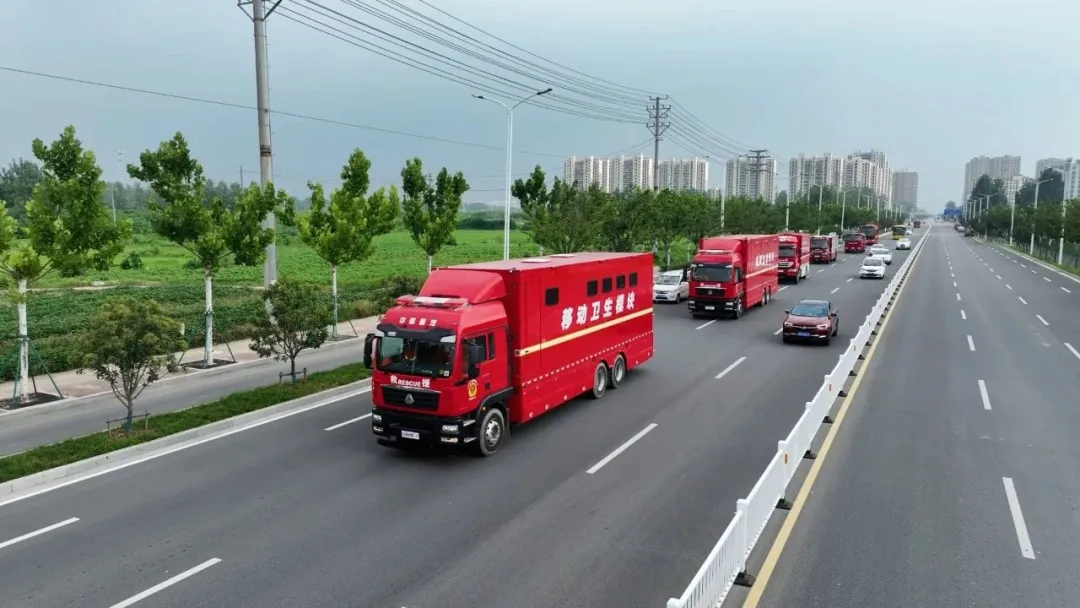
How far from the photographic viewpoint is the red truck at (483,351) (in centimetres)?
1270

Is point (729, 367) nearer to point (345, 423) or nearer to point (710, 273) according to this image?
point (710, 273)

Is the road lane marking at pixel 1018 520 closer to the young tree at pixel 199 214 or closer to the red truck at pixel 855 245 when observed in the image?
the young tree at pixel 199 214

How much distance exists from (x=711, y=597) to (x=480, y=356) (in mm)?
6603

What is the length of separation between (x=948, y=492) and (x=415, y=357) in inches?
364

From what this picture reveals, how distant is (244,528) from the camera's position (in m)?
10.3

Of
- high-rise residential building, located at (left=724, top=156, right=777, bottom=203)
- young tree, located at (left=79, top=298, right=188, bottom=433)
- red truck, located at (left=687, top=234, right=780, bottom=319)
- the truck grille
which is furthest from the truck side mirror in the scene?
high-rise residential building, located at (left=724, top=156, right=777, bottom=203)

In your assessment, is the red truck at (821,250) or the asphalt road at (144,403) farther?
the red truck at (821,250)

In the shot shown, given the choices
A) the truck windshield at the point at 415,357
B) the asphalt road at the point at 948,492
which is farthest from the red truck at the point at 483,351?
the asphalt road at the point at 948,492

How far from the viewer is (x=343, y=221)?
84.5ft

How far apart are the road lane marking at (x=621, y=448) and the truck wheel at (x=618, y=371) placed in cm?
327

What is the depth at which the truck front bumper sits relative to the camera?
1268 cm

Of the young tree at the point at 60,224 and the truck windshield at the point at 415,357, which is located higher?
the young tree at the point at 60,224

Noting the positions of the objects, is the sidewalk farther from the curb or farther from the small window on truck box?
the small window on truck box

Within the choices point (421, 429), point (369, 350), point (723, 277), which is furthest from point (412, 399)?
point (723, 277)
